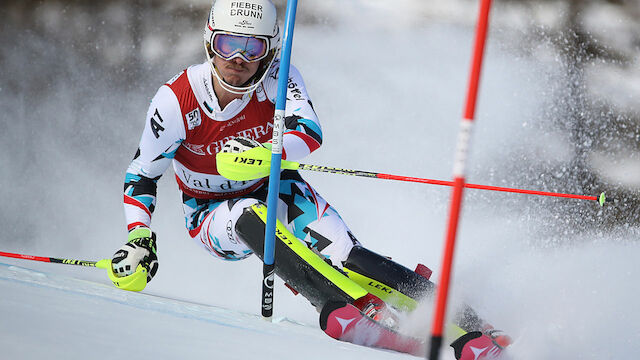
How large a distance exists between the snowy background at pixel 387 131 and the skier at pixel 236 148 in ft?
3.29

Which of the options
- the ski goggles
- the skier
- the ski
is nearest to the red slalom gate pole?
the ski

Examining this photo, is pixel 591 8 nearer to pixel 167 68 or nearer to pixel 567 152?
pixel 567 152

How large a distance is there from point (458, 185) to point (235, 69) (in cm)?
145

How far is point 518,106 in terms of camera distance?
530cm

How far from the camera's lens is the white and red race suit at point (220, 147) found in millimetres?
2480

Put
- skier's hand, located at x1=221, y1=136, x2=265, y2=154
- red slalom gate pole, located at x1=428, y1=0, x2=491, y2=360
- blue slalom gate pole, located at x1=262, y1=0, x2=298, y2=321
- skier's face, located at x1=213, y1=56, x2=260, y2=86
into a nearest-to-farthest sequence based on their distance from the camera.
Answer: red slalom gate pole, located at x1=428, y1=0, x2=491, y2=360 < blue slalom gate pole, located at x1=262, y1=0, x2=298, y2=321 < skier's hand, located at x1=221, y1=136, x2=265, y2=154 < skier's face, located at x1=213, y1=56, x2=260, y2=86

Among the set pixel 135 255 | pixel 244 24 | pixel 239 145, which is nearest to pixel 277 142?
pixel 239 145

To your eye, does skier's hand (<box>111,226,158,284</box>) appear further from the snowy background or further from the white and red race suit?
the snowy background

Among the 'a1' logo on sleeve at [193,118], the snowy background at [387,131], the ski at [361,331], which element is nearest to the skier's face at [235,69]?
the 'a1' logo on sleeve at [193,118]

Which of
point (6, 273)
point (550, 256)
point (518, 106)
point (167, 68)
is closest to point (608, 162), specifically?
point (518, 106)

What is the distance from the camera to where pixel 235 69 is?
2.46 m

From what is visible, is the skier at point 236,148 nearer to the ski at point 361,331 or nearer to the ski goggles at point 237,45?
the ski goggles at point 237,45

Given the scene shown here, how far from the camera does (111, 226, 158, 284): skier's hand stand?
2365 mm

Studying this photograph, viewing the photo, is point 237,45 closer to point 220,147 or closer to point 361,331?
point 220,147
